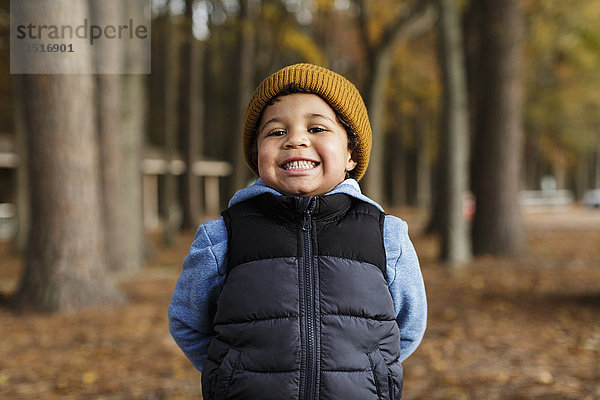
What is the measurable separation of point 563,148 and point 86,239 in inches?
1368

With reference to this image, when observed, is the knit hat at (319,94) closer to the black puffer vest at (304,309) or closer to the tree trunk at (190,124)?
the black puffer vest at (304,309)

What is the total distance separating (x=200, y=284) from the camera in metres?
1.91

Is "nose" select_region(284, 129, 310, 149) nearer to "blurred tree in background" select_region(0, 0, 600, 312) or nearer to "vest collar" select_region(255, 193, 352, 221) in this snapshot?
"vest collar" select_region(255, 193, 352, 221)

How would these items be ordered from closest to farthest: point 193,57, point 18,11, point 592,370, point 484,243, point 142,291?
1. point 592,370
2. point 18,11
3. point 142,291
4. point 484,243
5. point 193,57

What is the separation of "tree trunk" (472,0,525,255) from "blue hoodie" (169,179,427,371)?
9.75 metres

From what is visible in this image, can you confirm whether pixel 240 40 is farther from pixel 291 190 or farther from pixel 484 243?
pixel 291 190

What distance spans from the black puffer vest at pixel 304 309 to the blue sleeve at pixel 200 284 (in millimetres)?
48

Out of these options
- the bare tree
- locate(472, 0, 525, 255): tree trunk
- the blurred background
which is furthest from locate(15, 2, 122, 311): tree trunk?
locate(472, 0, 525, 255): tree trunk

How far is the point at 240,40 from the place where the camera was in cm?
1933

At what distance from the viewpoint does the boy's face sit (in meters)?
1.89

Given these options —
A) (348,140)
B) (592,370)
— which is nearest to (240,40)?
(592,370)

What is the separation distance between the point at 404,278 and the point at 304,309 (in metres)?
0.41

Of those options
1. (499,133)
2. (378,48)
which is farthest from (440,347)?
(378,48)

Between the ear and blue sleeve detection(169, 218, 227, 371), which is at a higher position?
the ear
